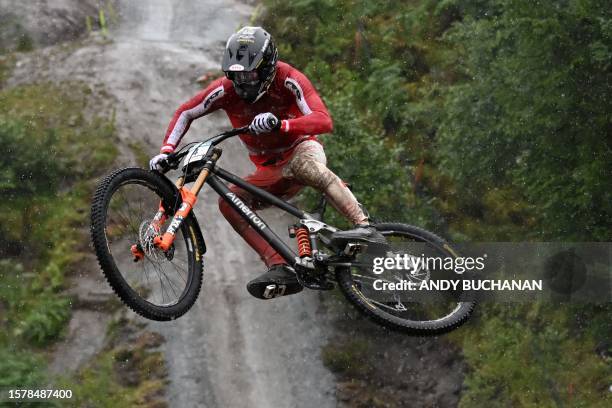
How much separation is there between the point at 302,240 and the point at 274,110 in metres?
1.49

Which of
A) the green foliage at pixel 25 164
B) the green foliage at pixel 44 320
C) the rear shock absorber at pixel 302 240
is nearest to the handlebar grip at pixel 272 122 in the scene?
the rear shock absorber at pixel 302 240

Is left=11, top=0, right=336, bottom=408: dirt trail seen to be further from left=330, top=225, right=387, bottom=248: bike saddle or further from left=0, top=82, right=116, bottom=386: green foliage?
left=330, top=225, right=387, bottom=248: bike saddle

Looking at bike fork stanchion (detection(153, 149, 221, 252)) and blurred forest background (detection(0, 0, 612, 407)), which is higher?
bike fork stanchion (detection(153, 149, 221, 252))

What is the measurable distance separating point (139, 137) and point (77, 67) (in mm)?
4741

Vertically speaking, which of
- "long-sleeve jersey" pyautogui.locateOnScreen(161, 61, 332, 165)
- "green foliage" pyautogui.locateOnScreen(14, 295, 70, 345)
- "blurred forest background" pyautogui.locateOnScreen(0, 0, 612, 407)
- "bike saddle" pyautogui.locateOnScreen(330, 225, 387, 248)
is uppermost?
"long-sleeve jersey" pyautogui.locateOnScreen(161, 61, 332, 165)

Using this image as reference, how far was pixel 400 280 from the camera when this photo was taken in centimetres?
949

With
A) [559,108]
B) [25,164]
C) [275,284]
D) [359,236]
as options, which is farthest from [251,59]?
[25,164]

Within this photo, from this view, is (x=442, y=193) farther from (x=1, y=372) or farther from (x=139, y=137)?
(x=1, y=372)

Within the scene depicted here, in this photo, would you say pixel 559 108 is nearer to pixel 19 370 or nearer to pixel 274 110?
pixel 274 110

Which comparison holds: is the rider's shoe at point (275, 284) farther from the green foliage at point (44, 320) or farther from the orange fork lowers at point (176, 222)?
the green foliage at point (44, 320)

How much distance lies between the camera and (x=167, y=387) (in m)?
17.8

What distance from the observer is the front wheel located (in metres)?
9.10

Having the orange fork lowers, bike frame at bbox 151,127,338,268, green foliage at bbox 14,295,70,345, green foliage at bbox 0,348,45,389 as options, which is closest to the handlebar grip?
bike frame at bbox 151,127,338,268

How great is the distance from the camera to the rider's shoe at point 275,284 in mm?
8703
